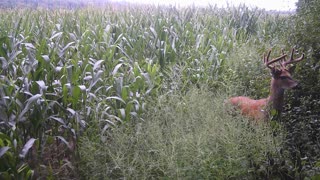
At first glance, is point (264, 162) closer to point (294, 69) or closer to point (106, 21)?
point (294, 69)

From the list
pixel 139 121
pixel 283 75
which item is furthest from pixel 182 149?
pixel 283 75

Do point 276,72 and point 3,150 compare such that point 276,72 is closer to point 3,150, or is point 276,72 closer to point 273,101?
point 273,101

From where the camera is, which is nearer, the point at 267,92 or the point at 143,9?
the point at 267,92

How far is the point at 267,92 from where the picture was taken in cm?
468

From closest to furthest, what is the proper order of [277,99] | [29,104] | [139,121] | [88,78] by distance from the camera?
[29,104], [139,121], [88,78], [277,99]

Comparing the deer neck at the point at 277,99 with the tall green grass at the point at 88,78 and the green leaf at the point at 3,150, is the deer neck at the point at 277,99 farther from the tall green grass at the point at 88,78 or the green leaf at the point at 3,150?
the green leaf at the point at 3,150

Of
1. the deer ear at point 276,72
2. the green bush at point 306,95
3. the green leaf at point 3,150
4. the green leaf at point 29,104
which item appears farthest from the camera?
the deer ear at point 276,72

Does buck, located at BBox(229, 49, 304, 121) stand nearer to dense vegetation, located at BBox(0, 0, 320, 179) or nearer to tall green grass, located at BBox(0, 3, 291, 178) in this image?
dense vegetation, located at BBox(0, 0, 320, 179)

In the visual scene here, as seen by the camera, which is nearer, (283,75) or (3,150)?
(3,150)

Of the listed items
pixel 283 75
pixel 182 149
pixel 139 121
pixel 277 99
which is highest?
pixel 283 75

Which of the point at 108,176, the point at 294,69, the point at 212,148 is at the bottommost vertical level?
the point at 108,176

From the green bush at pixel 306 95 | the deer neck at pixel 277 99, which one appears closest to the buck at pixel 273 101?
the deer neck at pixel 277 99

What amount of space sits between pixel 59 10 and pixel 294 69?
5.32 m

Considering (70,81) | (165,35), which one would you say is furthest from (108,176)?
(165,35)
